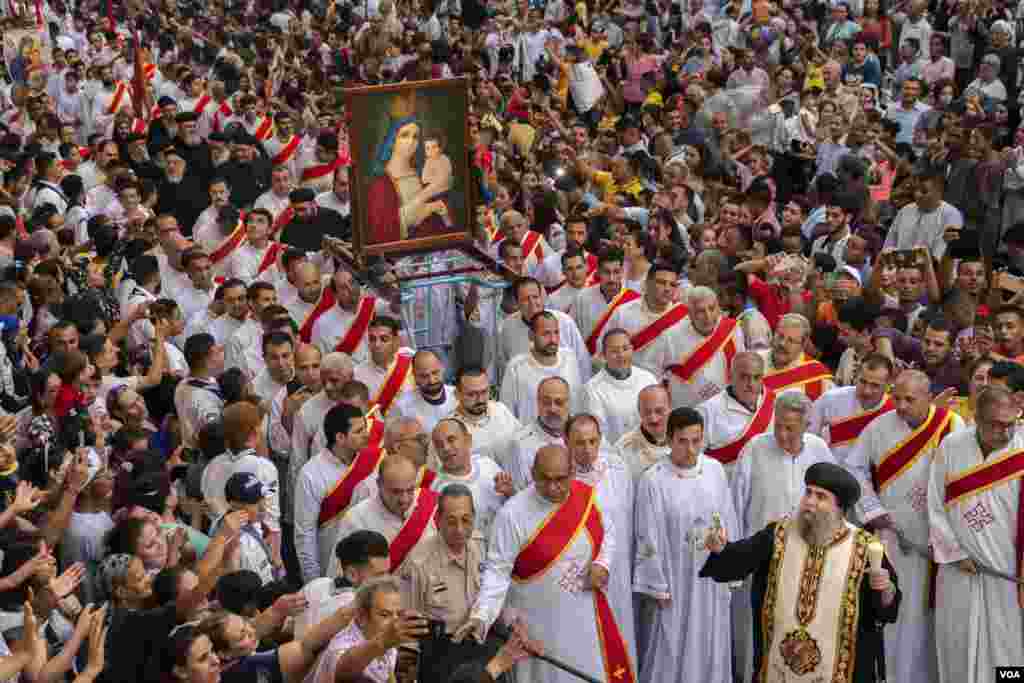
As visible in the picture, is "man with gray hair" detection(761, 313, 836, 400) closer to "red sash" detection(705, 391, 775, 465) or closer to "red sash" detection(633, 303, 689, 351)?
"red sash" detection(705, 391, 775, 465)

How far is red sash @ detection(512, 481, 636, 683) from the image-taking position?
7.91 metres

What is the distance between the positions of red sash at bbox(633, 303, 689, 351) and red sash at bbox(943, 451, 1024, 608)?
265 cm

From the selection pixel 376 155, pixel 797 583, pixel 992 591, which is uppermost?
pixel 376 155

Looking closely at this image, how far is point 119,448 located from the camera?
8.62m

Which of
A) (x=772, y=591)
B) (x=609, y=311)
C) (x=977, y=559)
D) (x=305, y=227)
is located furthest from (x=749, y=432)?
(x=305, y=227)

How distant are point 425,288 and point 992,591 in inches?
174

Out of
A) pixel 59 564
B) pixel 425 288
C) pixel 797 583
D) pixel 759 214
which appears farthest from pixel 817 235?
pixel 59 564

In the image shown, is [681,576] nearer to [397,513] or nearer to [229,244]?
[397,513]

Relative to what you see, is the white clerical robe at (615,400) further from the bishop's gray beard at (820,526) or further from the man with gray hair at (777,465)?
the bishop's gray beard at (820,526)

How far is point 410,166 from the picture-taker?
10.8 metres

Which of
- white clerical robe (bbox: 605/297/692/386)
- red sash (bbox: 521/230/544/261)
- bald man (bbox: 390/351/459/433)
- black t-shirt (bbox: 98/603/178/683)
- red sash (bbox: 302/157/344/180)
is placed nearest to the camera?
black t-shirt (bbox: 98/603/178/683)

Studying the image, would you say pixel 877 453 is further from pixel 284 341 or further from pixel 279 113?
pixel 279 113

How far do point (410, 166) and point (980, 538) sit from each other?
4.39m

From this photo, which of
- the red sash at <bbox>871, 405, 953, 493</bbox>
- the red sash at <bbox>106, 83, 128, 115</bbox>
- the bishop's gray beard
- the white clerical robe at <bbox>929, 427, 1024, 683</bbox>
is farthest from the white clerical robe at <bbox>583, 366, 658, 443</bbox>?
the red sash at <bbox>106, 83, 128, 115</bbox>
